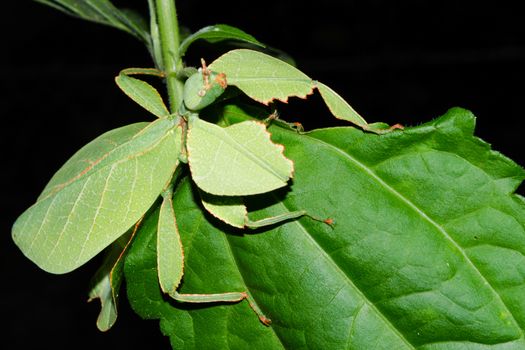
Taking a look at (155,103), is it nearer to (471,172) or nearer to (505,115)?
(471,172)

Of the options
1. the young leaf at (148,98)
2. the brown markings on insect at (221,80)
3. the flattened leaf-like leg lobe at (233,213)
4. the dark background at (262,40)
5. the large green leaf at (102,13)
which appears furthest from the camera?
the dark background at (262,40)

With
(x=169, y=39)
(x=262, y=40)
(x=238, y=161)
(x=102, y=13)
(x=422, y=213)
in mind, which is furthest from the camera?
(x=262, y=40)

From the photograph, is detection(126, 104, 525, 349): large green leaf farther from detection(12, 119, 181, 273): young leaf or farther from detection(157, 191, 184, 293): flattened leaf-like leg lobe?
detection(12, 119, 181, 273): young leaf

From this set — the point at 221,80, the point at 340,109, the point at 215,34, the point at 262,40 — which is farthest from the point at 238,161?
the point at 262,40

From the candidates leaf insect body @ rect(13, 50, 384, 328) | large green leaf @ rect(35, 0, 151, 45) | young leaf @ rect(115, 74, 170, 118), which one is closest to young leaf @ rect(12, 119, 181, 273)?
leaf insect body @ rect(13, 50, 384, 328)

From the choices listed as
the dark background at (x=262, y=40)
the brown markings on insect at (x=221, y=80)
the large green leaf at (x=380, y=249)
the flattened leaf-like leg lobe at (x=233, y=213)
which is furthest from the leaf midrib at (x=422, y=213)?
the dark background at (x=262, y=40)

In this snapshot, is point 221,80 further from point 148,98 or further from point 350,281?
point 350,281

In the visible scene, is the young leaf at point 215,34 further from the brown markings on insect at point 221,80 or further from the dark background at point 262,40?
the dark background at point 262,40
